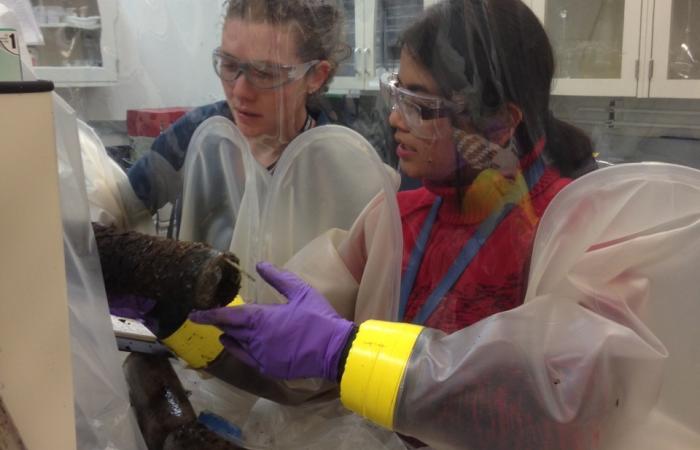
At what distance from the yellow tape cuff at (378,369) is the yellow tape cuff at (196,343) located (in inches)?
9.1

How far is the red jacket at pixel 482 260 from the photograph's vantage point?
858mm

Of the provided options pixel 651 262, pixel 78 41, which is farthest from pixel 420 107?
pixel 78 41

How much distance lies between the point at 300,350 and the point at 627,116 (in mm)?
1112

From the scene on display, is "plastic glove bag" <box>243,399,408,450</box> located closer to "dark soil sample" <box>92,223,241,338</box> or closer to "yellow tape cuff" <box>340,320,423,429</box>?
"yellow tape cuff" <box>340,320,423,429</box>

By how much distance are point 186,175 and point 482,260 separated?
0.58 m

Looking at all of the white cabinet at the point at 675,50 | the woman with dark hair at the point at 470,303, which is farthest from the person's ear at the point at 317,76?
the white cabinet at the point at 675,50

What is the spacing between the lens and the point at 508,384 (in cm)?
65

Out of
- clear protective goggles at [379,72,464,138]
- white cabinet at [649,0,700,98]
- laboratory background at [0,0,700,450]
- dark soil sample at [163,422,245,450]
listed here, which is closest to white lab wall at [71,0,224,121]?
laboratory background at [0,0,700,450]

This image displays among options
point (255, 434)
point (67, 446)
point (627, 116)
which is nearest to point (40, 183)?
point (67, 446)

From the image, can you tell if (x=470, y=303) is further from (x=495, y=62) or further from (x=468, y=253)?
(x=495, y=62)

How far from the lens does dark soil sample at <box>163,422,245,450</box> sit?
0.77m

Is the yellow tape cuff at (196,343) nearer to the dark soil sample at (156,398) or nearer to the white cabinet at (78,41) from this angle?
the dark soil sample at (156,398)

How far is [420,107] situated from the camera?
87 cm

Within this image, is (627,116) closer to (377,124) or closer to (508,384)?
(377,124)
